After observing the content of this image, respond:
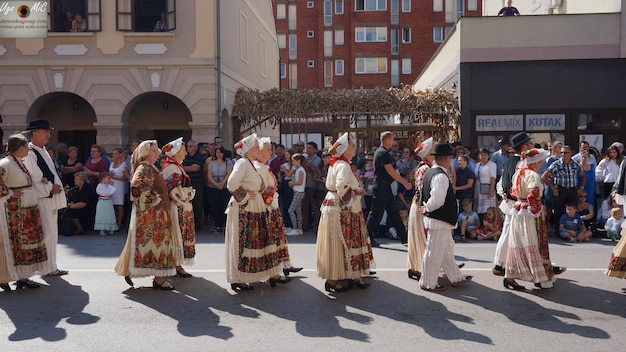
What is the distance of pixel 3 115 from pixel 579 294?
16.4 m

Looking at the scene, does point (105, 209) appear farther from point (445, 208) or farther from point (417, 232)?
point (445, 208)

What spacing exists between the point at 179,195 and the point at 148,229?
1.96 feet

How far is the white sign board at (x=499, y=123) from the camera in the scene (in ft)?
54.0

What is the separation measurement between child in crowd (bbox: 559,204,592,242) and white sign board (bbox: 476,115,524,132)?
5253 millimetres

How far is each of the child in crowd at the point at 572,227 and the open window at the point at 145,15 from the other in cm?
1167

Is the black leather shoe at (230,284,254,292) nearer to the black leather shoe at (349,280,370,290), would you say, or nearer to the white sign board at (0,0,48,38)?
the black leather shoe at (349,280,370,290)

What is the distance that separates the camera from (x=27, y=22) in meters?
17.9

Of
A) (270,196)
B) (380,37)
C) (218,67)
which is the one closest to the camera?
(270,196)

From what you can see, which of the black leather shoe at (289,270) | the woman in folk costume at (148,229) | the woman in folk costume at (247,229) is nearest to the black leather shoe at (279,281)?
the black leather shoe at (289,270)

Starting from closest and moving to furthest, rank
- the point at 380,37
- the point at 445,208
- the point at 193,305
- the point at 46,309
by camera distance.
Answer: the point at 46,309, the point at 193,305, the point at 445,208, the point at 380,37

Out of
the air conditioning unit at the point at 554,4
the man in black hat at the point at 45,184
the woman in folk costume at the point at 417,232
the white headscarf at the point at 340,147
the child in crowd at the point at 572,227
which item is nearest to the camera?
the white headscarf at the point at 340,147

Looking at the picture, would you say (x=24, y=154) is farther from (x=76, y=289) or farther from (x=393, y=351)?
(x=393, y=351)

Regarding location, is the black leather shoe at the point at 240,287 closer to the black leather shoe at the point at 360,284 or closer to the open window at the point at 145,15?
the black leather shoe at the point at 360,284

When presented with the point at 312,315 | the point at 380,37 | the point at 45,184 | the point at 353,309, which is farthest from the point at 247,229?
the point at 380,37
